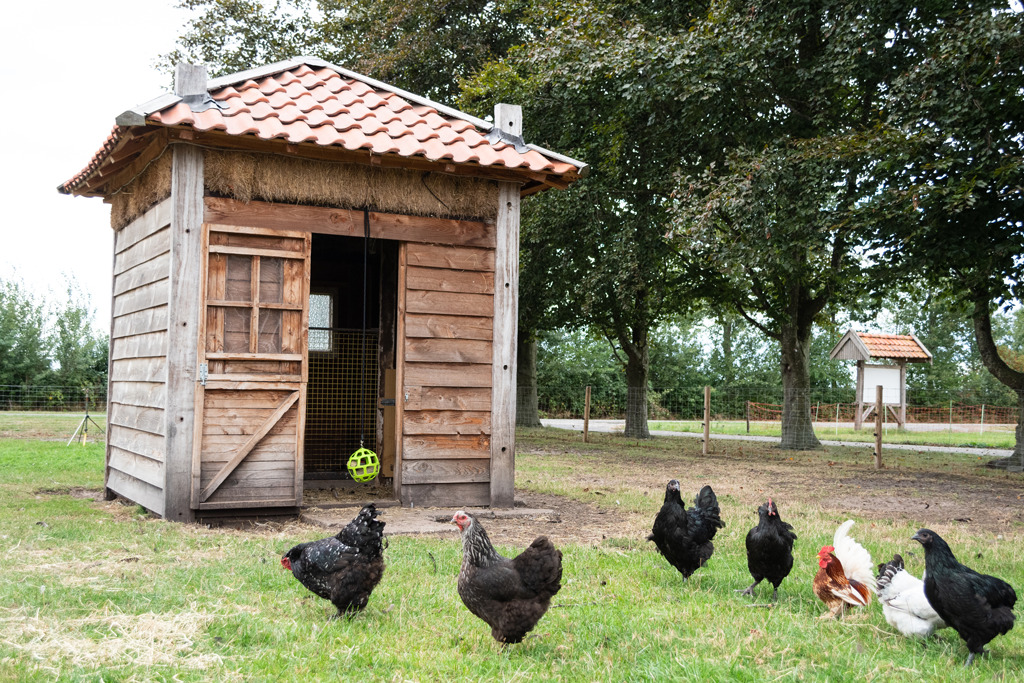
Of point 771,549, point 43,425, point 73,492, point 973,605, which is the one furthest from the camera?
point 43,425

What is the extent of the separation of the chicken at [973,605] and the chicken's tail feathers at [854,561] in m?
0.70

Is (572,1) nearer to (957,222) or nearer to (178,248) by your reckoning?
(957,222)

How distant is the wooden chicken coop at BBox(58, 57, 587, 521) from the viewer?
8.05 meters

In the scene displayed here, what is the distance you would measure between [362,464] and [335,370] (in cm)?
337

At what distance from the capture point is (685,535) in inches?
234

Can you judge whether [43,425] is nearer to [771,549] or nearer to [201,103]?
[201,103]

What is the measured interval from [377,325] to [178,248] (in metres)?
4.74

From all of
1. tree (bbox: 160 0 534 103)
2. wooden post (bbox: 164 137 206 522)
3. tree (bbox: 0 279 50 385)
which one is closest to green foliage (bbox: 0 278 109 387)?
tree (bbox: 0 279 50 385)

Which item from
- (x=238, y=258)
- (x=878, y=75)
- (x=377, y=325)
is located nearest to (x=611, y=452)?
(x=377, y=325)

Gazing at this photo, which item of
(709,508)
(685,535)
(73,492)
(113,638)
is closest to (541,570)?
(685,535)

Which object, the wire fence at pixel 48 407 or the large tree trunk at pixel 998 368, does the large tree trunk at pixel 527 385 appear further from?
the large tree trunk at pixel 998 368

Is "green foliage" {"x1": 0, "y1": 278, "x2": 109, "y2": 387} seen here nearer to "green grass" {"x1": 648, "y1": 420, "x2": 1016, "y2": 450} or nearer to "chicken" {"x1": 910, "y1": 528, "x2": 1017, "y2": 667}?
"green grass" {"x1": 648, "y1": 420, "x2": 1016, "y2": 450}

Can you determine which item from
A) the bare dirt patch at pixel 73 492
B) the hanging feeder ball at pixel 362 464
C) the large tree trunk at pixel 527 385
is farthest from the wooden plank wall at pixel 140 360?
the large tree trunk at pixel 527 385

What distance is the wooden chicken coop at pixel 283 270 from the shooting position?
8047 millimetres
